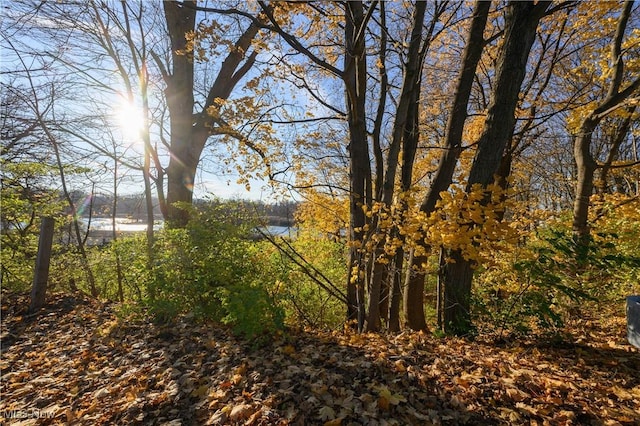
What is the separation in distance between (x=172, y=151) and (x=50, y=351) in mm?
5140

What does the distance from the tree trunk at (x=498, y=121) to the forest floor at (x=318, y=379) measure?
0.52 meters

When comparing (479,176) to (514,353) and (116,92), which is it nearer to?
(514,353)

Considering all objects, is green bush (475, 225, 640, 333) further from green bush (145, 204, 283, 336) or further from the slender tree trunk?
green bush (145, 204, 283, 336)

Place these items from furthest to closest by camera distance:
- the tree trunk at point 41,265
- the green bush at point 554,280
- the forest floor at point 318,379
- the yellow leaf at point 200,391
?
1. the tree trunk at point 41,265
2. the green bush at point 554,280
3. the yellow leaf at point 200,391
4. the forest floor at point 318,379

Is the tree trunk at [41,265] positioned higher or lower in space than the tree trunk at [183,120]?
lower

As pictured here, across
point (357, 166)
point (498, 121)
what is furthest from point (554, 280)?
point (357, 166)

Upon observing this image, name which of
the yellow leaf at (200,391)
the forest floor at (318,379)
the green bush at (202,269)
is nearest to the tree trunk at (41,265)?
the forest floor at (318,379)

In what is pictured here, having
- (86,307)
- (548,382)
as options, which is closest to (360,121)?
(548,382)

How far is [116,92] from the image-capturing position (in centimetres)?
721

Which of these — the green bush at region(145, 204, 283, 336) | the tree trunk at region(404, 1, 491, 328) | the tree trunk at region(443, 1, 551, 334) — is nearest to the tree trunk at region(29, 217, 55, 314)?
the green bush at region(145, 204, 283, 336)

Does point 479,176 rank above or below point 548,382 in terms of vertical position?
above

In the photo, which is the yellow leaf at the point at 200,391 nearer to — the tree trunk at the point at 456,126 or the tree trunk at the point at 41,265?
the tree trunk at the point at 456,126

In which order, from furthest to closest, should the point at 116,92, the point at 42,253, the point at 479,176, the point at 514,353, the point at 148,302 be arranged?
the point at 116,92 → the point at 42,253 → the point at 148,302 → the point at 479,176 → the point at 514,353

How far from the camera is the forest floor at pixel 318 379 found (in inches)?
96.6
